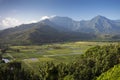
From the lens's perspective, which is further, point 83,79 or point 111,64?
point 111,64

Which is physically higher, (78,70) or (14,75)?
(78,70)

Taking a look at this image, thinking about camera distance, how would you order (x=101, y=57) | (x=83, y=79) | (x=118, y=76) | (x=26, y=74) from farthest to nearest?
(x=26, y=74) → (x=101, y=57) → (x=83, y=79) → (x=118, y=76)

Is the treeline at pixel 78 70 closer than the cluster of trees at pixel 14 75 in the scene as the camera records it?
Yes

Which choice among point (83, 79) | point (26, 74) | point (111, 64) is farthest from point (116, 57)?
point (26, 74)

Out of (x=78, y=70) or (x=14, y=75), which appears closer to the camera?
(x=78, y=70)

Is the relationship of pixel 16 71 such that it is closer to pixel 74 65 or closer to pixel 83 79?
pixel 74 65

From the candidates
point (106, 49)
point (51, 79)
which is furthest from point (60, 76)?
point (106, 49)

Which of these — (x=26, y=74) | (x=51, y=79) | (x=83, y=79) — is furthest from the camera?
(x=26, y=74)

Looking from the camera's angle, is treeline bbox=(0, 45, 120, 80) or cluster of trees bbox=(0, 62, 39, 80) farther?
cluster of trees bbox=(0, 62, 39, 80)

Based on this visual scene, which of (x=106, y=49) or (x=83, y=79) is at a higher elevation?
(x=106, y=49)

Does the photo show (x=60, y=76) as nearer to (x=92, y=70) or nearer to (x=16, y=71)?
(x=92, y=70)
